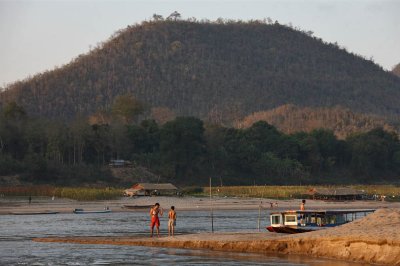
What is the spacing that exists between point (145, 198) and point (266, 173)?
1774 inches

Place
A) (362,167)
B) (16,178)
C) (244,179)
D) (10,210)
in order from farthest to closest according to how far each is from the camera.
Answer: (362,167)
(244,179)
(16,178)
(10,210)

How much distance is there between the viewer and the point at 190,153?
142 m

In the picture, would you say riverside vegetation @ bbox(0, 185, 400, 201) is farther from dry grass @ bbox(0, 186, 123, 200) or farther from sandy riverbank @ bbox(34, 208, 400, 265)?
sandy riverbank @ bbox(34, 208, 400, 265)

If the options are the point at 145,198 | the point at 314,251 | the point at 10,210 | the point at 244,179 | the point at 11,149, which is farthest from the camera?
the point at 244,179

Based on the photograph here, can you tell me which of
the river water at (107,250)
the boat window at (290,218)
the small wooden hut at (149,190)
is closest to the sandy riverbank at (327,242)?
the river water at (107,250)

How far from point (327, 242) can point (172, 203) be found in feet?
204

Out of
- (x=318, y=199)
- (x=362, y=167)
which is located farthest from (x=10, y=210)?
(x=362, y=167)

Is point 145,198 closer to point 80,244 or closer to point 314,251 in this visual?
point 80,244

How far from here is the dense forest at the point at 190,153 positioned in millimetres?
129375

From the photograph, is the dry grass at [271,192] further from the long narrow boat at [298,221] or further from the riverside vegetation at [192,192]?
the long narrow boat at [298,221]

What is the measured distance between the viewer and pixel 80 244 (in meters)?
47.1

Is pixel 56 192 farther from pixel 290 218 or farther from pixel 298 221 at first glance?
pixel 298 221

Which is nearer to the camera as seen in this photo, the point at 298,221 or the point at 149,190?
the point at 298,221

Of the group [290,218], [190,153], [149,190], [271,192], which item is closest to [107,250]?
[290,218]
